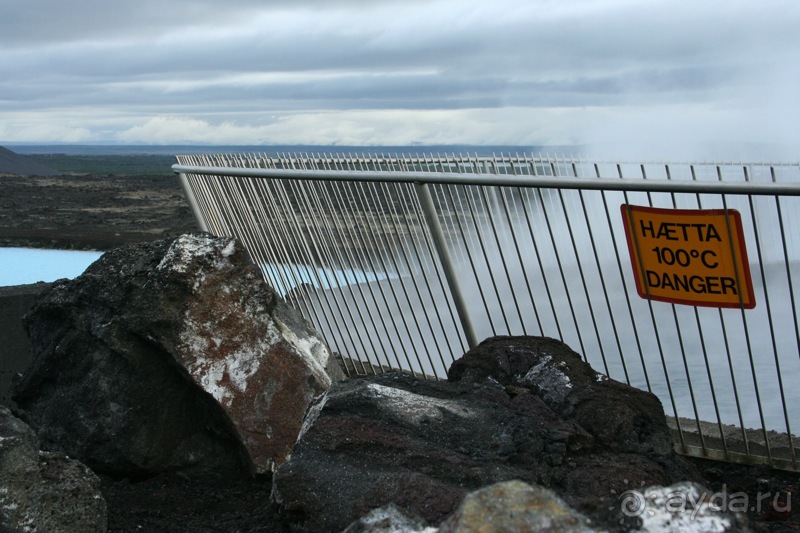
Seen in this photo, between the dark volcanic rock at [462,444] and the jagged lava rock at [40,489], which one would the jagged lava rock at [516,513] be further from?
the jagged lava rock at [40,489]

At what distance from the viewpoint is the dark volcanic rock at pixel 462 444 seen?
3840mm

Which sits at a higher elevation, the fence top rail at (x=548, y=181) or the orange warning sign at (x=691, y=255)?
the fence top rail at (x=548, y=181)

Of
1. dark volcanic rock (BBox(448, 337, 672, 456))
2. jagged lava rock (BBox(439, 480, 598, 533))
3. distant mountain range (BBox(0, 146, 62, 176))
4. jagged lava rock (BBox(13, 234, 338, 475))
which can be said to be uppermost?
jagged lava rock (BBox(439, 480, 598, 533))

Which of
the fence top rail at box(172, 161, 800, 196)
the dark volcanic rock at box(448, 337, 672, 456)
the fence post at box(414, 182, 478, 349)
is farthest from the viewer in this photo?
the fence post at box(414, 182, 478, 349)

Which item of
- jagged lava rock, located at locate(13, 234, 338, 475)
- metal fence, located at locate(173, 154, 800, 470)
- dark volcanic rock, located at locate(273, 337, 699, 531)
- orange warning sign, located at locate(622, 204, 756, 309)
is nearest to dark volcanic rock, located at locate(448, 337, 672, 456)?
dark volcanic rock, located at locate(273, 337, 699, 531)

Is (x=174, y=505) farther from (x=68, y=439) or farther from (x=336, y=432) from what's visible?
(x=336, y=432)

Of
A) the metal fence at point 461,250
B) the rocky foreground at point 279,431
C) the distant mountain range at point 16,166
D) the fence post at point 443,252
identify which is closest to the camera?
the rocky foreground at point 279,431

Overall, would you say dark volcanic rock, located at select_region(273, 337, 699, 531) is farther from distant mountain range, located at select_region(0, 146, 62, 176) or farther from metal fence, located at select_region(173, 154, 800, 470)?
distant mountain range, located at select_region(0, 146, 62, 176)

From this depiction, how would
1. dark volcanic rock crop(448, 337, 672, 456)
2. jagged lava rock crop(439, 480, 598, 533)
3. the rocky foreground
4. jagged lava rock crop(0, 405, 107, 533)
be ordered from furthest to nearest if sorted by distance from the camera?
dark volcanic rock crop(448, 337, 672, 456) → jagged lava rock crop(0, 405, 107, 533) → the rocky foreground → jagged lava rock crop(439, 480, 598, 533)

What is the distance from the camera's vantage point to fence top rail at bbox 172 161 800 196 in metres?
4.28

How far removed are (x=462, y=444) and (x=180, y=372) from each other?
205 cm

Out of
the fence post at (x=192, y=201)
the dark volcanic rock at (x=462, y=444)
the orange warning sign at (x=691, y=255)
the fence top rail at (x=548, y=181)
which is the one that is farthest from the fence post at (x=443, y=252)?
the fence post at (x=192, y=201)

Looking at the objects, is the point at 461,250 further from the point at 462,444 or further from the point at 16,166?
the point at 16,166

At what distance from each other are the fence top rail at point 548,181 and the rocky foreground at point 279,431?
0.86 metres
